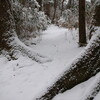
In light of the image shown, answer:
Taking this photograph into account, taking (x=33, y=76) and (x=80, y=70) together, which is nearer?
(x=80, y=70)

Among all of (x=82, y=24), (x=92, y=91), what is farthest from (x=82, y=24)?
(x=92, y=91)

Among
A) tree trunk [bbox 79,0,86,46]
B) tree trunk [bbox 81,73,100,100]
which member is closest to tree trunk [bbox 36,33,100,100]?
tree trunk [bbox 81,73,100,100]

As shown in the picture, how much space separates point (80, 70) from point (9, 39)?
304cm

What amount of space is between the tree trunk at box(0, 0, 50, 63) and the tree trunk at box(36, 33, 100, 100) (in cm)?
209

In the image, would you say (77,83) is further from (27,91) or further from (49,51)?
(49,51)

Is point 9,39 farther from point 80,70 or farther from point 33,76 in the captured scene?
point 80,70

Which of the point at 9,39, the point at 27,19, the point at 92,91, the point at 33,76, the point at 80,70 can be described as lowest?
the point at 33,76

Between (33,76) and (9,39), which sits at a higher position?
(9,39)

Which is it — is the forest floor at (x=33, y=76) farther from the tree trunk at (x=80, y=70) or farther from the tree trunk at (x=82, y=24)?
the tree trunk at (x=82, y=24)

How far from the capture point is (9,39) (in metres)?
5.55

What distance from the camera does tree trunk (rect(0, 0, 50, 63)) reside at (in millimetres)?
5438

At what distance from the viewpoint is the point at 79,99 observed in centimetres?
299

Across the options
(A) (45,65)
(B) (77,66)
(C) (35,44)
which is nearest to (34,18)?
(C) (35,44)

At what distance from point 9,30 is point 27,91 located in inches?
95.6
